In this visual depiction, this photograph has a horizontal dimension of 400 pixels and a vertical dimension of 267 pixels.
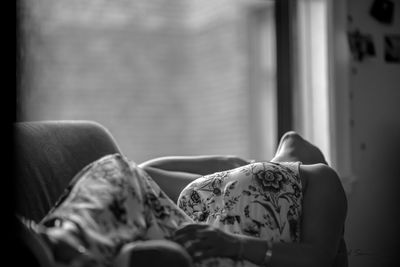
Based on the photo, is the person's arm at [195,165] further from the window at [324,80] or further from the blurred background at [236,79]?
the window at [324,80]

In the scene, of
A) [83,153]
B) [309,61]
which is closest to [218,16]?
[309,61]

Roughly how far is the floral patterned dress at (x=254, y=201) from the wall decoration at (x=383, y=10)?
2037 millimetres

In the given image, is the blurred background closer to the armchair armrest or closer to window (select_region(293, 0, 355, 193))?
window (select_region(293, 0, 355, 193))

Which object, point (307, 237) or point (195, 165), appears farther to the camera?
point (195, 165)

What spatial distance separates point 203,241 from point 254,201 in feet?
0.85

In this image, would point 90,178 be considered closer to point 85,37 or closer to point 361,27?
point 361,27

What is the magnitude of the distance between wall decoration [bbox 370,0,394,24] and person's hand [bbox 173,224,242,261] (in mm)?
2393

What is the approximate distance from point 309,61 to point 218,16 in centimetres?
187

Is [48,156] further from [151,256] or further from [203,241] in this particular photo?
[151,256]

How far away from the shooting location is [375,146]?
3.33m

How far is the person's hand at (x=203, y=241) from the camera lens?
131 centimetres

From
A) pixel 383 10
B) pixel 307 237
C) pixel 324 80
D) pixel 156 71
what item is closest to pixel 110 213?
pixel 307 237

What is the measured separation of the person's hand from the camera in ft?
4.30

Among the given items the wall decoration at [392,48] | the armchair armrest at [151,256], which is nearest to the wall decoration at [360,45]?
the wall decoration at [392,48]
